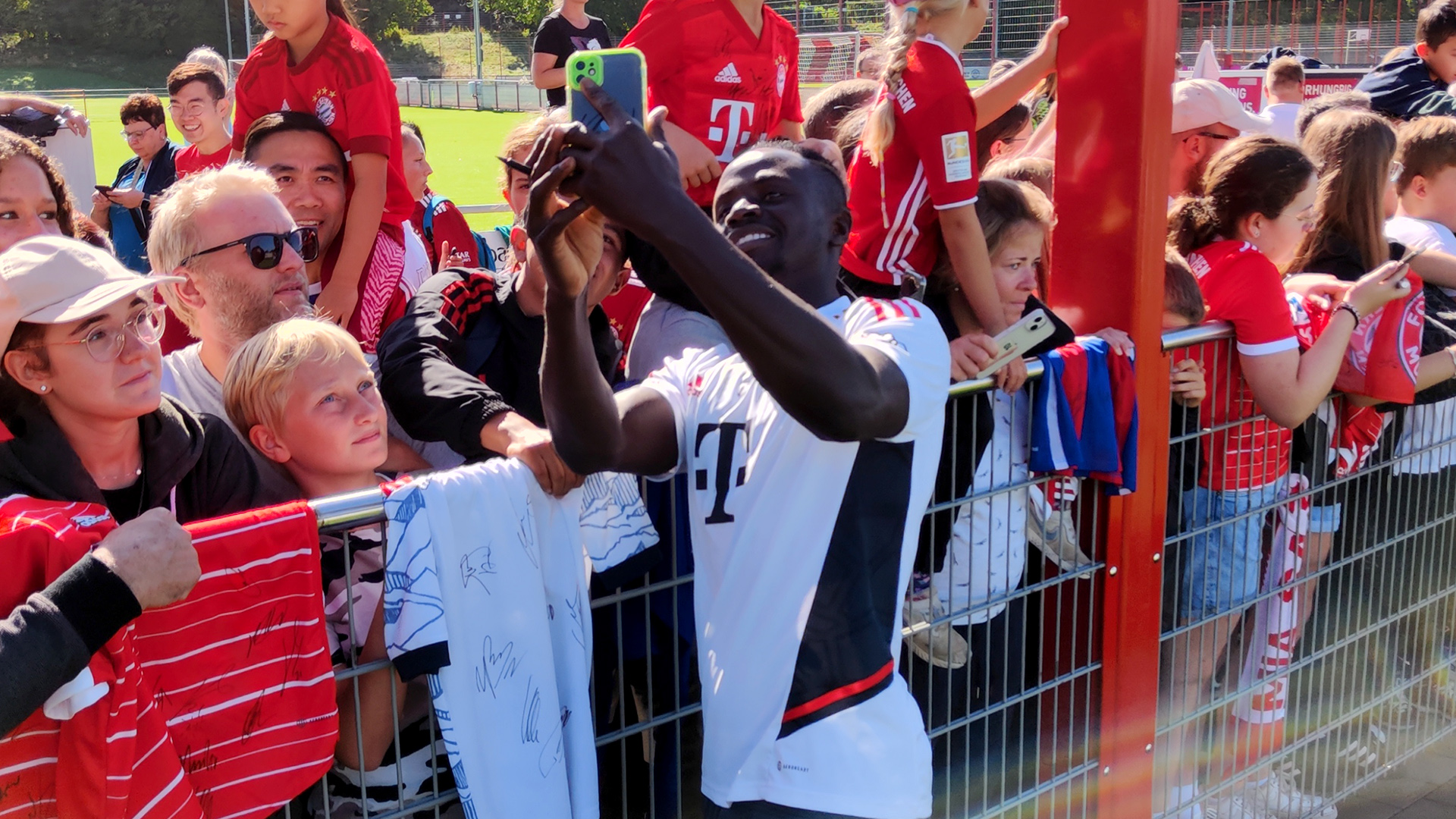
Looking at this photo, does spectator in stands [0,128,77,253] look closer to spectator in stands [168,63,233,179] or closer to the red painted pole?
the red painted pole

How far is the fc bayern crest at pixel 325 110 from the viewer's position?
3400mm

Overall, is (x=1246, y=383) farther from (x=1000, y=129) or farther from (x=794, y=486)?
(x=1000, y=129)

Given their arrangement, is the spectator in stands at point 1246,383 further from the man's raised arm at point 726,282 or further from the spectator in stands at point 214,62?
the spectator in stands at point 214,62

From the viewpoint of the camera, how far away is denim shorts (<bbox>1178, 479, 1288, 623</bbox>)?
3096mm

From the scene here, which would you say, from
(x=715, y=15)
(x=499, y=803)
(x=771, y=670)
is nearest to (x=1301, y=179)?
(x=715, y=15)

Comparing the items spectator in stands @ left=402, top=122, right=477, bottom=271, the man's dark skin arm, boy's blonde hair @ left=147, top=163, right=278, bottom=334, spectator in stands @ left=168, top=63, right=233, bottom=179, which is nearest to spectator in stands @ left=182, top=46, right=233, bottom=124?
spectator in stands @ left=168, top=63, right=233, bottom=179

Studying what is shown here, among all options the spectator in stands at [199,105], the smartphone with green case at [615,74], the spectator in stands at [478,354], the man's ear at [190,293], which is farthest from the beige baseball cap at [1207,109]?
the spectator in stands at [199,105]

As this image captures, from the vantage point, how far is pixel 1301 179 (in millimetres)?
3217

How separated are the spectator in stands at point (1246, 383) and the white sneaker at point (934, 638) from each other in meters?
0.77

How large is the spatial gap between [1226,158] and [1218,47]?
2702cm

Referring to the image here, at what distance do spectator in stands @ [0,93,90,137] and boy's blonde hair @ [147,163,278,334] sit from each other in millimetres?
3182

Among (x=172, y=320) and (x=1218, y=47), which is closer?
(x=172, y=320)

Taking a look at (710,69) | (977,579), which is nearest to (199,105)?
(710,69)

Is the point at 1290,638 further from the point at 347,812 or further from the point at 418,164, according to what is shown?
the point at 418,164
